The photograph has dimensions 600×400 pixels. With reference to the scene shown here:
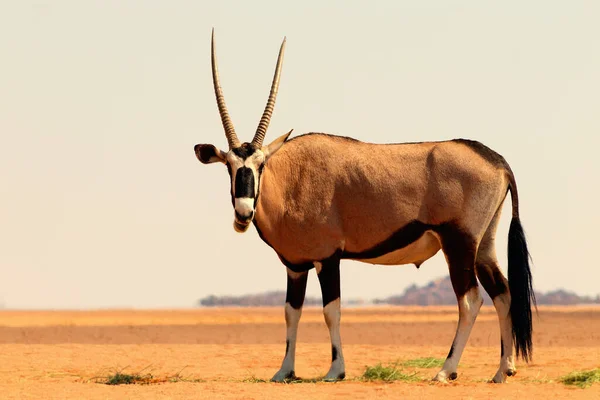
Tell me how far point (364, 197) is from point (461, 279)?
62.2 inches

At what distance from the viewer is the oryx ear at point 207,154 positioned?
1235 centimetres

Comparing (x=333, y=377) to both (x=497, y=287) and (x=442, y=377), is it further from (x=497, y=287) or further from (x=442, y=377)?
(x=497, y=287)

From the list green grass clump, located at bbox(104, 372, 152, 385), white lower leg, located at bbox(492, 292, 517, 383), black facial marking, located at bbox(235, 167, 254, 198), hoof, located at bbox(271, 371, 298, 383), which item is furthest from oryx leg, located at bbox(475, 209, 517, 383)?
green grass clump, located at bbox(104, 372, 152, 385)

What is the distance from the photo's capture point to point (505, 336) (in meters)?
13.1

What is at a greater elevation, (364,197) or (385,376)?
(364,197)

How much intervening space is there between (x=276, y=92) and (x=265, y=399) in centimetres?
405

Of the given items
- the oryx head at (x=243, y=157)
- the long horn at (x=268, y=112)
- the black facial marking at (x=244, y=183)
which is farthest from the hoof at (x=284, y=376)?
the long horn at (x=268, y=112)

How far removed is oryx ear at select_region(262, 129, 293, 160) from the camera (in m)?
12.4

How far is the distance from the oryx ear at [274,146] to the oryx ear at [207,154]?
0.51 metres

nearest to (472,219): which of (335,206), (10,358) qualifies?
(335,206)

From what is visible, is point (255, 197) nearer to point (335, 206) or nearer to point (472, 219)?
point (335, 206)

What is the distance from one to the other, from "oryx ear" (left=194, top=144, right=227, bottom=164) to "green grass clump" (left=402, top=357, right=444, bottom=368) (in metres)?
5.18

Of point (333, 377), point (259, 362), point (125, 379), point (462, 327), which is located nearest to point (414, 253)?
point (462, 327)

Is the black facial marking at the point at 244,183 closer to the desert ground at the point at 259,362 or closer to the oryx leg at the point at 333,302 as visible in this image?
the oryx leg at the point at 333,302
